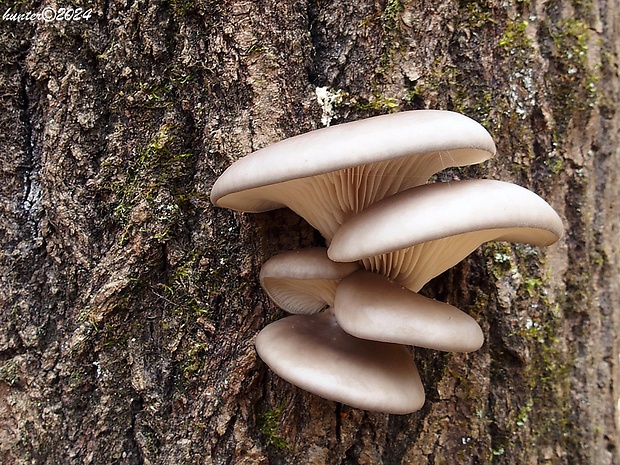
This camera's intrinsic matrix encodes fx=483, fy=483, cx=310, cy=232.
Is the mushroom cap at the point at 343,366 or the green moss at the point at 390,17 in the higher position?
the green moss at the point at 390,17

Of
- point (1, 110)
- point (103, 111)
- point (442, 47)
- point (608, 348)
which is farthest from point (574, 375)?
point (1, 110)

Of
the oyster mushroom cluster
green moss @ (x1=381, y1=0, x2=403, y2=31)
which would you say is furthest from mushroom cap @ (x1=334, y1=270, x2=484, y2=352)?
green moss @ (x1=381, y1=0, x2=403, y2=31)

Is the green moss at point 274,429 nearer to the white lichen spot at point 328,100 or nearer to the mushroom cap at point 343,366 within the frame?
the mushroom cap at point 343,366

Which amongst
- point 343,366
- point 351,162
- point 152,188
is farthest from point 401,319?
point 152,188

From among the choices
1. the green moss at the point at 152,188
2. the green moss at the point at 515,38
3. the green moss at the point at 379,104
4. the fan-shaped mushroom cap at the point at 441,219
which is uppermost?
the green moss at the point at 515,38

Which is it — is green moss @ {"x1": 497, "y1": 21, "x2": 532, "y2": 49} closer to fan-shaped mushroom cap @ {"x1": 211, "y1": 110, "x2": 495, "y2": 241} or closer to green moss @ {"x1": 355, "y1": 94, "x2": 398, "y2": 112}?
green moss @ {"x1": 355, "y1": 94, "x2": 398, "y2": 112}

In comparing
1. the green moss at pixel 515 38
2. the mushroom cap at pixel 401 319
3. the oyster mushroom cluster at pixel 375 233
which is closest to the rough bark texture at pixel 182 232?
the green moss at pixel 515 38

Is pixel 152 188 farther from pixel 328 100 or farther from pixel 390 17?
pixel 390 17

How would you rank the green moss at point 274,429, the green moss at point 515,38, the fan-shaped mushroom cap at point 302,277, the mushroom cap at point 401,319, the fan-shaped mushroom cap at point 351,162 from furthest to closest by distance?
1. the green moss at point 515,38
2. the green moss at point 274,429
3. the fan-shaped mushroom cap at point 302,277
4. the mushroom cap at point 401,319
5. the fan-shaped mushroom cap at point 351,162

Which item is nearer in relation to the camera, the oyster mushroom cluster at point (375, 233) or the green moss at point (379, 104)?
the oyster mushroom cluster at point (375, 233)
